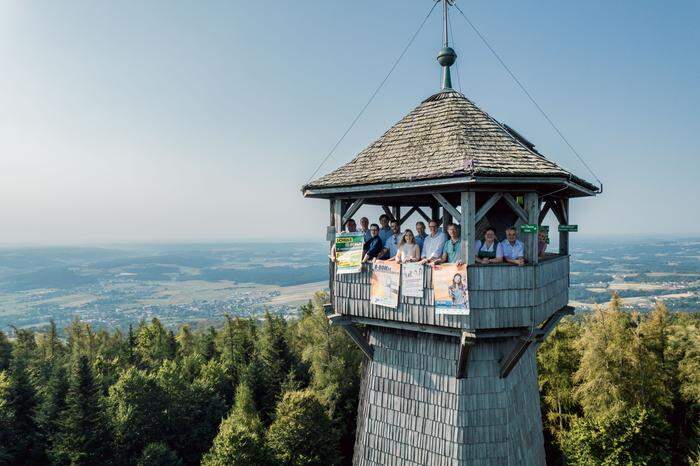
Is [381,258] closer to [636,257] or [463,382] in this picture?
[463,382]

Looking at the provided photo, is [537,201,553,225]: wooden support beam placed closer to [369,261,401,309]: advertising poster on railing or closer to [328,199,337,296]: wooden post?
[369,261,401,309]: advertising poster on railing

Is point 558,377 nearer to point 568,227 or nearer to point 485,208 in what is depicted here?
point 568,227

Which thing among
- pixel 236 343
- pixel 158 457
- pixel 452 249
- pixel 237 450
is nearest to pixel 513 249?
pixel 452 249

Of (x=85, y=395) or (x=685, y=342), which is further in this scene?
(x=685, y=342)

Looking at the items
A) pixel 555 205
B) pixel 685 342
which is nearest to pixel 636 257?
pixel 685 342

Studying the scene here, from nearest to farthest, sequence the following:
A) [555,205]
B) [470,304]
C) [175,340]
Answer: [470,304] < [555,205] < [175,340]

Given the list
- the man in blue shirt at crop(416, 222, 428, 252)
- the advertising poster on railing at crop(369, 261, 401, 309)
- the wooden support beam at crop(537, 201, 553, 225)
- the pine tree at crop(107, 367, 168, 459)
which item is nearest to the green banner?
the wooden support beam at crop(537, 201, 553, 225)
